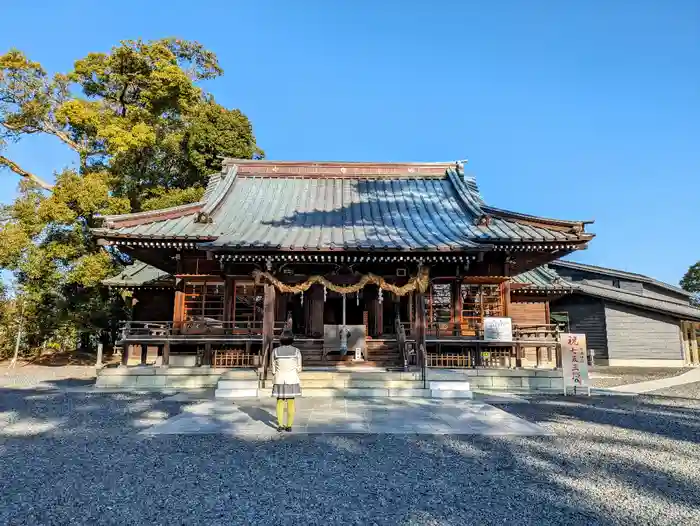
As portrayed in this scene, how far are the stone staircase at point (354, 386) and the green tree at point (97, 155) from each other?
12.8 m

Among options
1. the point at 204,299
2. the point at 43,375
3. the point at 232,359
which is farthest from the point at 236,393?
the point at 43,375

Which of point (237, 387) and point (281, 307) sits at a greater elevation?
point (281, 307)

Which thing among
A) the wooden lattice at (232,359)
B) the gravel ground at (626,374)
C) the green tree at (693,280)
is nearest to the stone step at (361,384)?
the wooden lattice at (232,359)

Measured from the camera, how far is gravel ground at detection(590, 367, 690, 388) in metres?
16.0

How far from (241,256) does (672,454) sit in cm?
979

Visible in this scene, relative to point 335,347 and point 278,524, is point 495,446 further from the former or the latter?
point 335,347

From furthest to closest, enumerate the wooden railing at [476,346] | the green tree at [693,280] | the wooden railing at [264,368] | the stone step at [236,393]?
the green tree at [693,280] < the wooden railing at [476,346] < the wooden railing at [264,368] < the stone step at [236,393]

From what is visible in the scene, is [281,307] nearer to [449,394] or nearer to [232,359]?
[232,359]

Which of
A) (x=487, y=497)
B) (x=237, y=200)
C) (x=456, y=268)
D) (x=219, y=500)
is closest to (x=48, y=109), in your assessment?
(x=237, y=200)

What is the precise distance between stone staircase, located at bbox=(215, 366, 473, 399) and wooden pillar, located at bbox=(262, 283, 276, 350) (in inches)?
37.1

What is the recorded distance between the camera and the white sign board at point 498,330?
39.6 feet

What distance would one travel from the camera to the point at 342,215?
1497 centimetres

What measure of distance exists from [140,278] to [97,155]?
8.68 meters

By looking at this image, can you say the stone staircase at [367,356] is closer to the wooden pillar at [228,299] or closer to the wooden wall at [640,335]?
the wooden pillar at [228,299]
